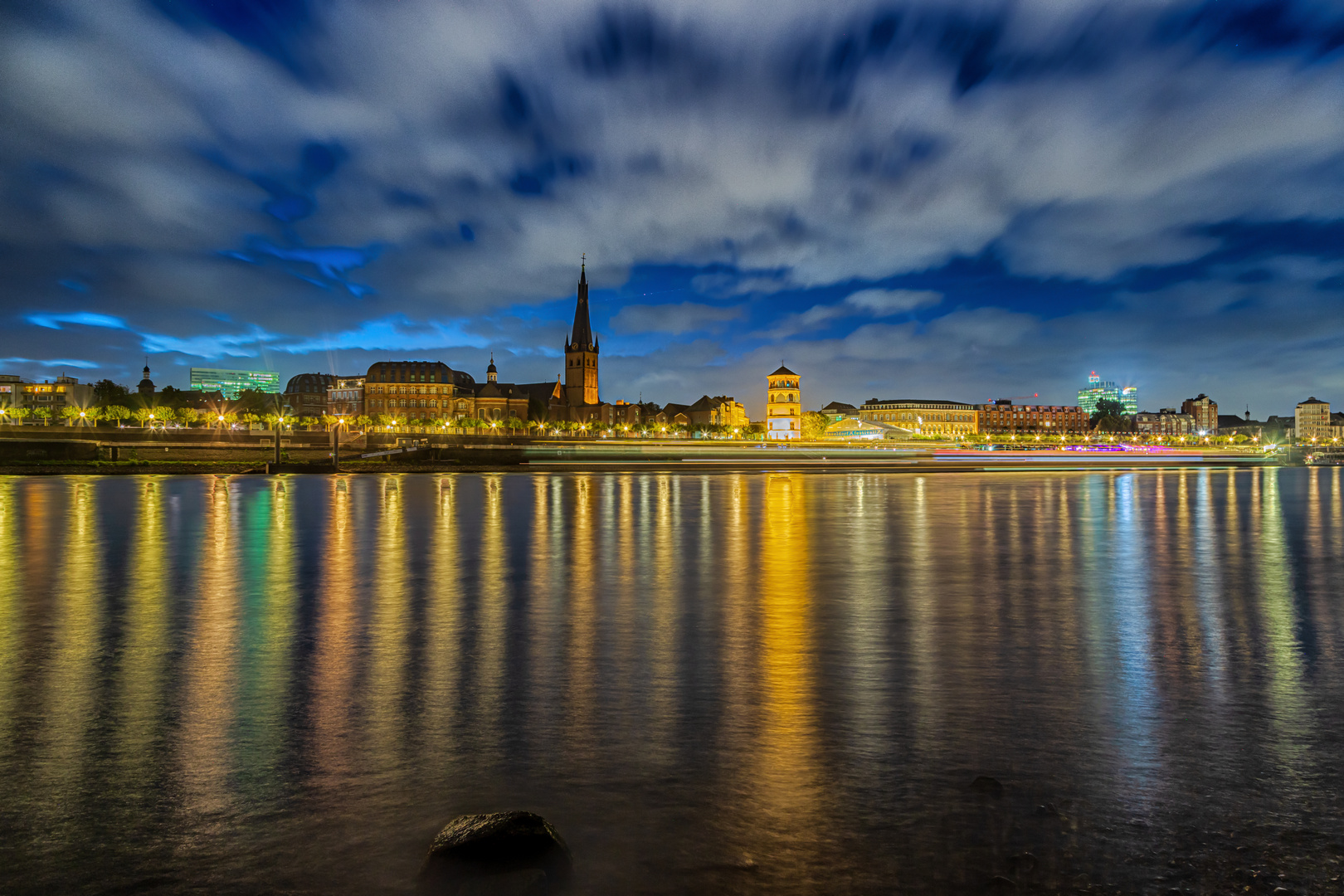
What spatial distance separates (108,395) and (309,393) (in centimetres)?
6190

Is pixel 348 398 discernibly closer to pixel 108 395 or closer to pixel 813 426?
pixel 108 395

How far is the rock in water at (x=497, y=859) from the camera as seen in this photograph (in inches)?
140

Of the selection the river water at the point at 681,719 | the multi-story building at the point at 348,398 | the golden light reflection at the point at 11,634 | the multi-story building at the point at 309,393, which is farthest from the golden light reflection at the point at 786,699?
the multi-story building at the point at 309,393

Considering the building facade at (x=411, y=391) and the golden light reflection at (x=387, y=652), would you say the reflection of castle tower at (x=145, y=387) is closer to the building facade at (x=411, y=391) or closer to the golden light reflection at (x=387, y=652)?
the building facade at (x=411, y=391)

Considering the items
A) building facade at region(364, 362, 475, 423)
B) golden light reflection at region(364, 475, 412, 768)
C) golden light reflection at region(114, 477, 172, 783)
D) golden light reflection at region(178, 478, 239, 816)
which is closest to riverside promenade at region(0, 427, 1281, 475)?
golden light reflection at region(364, 475, 412, 768)

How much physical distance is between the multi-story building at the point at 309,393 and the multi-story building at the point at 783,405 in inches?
4040

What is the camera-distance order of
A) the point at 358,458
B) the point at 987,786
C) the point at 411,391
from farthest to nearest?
1. the point at 411,391
2. the point at 358,458
3. the point at 987,786

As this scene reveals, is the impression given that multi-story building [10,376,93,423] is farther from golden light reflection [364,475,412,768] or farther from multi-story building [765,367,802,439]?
golden light reflection [364,475,412,768]

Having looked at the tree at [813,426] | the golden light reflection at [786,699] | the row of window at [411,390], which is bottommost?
the golden light reflection at [786,699]

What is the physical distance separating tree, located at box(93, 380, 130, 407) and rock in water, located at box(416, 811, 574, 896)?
144m

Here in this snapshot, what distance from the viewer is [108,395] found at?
123500mm

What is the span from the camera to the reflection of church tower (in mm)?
178750

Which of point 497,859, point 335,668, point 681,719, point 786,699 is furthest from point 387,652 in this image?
point 497,859

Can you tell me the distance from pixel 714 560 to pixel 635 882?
34.8 ft
